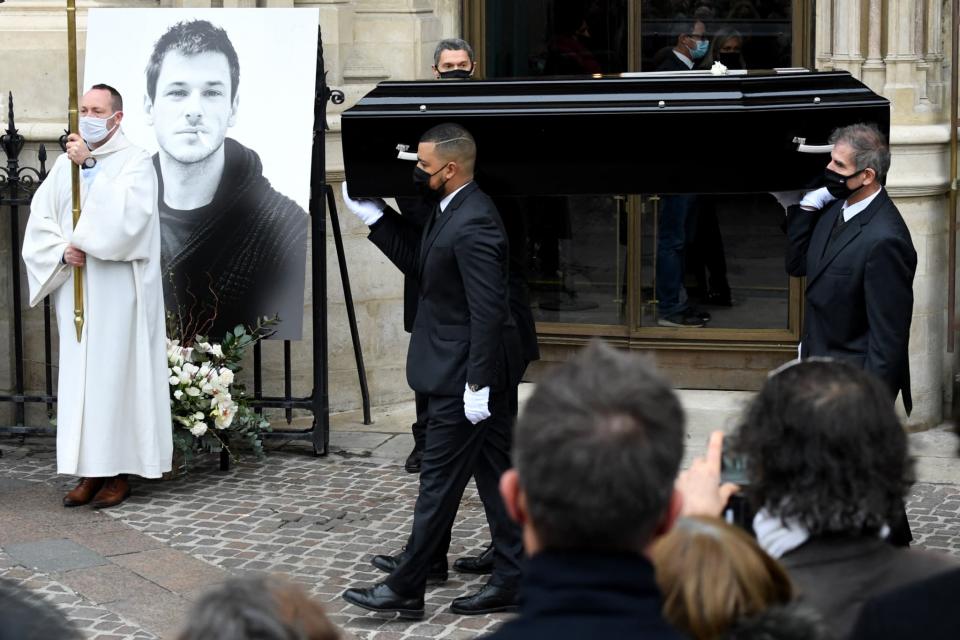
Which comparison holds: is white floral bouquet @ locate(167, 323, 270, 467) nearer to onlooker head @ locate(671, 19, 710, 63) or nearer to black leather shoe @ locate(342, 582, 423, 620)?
black leather shoe @ locate(342, 582, 423, 620)

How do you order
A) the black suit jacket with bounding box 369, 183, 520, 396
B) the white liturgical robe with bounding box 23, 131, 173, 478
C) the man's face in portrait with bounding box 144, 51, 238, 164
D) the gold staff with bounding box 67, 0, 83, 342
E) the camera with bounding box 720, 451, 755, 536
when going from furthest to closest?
the man's face in portrait with bounding box 144, 51, 238, 164, the white liturgical robe with bounding box 23, 131, 173, 478, the gold staff with bounding box 67, 0, 83, 342, the black suit jacket with bounding box 369, 183, 520, 396, the camera with bounding box 720, 451, 755, 536

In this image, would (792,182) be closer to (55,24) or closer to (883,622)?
(883,622)

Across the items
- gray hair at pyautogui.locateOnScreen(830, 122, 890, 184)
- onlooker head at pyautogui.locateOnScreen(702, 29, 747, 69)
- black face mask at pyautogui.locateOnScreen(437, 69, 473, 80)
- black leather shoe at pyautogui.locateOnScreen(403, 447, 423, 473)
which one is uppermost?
onlooker head at pyautogui.locateOnScreen(702, 29, 747, 69)

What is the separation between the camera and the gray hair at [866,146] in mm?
5664

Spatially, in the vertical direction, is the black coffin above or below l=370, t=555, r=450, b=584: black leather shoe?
above

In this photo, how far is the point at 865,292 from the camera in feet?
18.4

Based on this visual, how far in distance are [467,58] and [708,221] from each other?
75.6 inches

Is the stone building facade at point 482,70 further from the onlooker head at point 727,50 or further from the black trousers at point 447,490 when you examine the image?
the black trousers at point 447,490

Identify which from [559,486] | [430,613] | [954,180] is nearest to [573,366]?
[559,486]

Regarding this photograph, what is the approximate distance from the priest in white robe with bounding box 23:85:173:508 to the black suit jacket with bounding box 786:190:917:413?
2.95 m

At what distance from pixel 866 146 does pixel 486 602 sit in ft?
6.93

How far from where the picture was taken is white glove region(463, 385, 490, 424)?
5.52m

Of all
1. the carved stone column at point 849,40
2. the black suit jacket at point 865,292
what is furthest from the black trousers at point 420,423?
the carved stone column at point 849,40

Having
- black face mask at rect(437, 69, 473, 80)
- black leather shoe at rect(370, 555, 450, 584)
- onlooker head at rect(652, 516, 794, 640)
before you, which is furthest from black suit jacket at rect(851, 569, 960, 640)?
black face mask at rect(437, 69, 473, 80)
